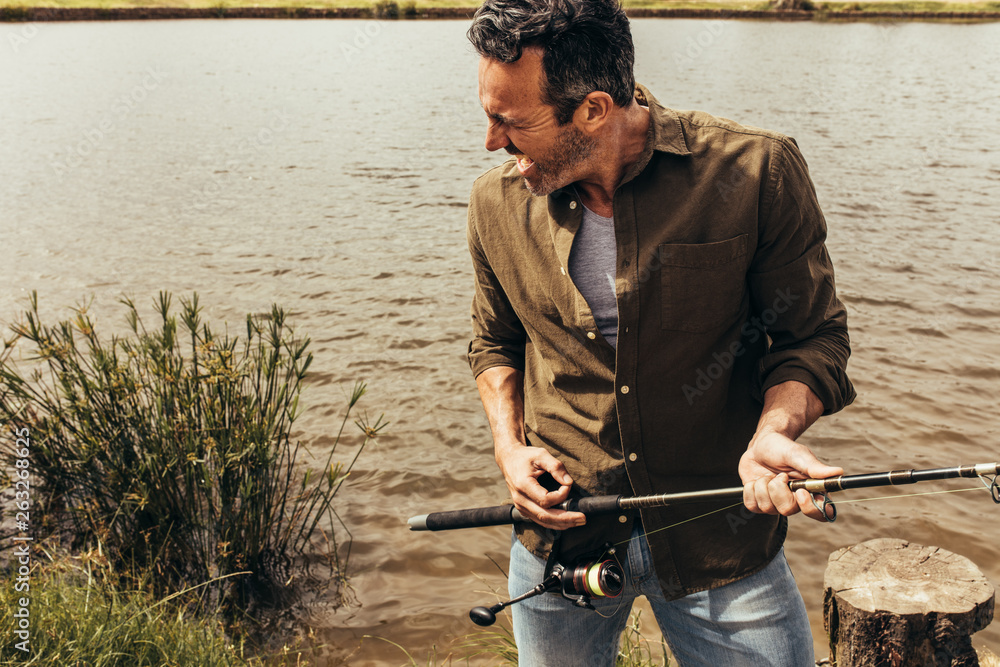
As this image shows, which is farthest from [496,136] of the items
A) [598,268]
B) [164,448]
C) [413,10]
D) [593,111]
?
[413,10]

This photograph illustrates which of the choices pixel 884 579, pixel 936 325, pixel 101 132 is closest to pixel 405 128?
pixel 101 132

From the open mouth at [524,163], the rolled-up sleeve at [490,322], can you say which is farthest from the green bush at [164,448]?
the open mouth at [524,163]

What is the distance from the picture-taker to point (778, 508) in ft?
5.32

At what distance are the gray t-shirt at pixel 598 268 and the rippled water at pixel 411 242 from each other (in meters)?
2.95

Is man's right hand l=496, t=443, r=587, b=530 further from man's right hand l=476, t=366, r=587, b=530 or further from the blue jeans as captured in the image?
the blue jeans

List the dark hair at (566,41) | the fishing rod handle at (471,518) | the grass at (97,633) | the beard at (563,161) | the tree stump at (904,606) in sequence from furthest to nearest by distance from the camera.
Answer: the tree stump at (904,606) → the grass at (97,633) → the fishing rod handle at (471,518) → the beard at (563,161) → the dark hair at (566,41)

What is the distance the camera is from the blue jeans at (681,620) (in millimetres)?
1835

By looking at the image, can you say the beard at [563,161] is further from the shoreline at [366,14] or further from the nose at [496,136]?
the shoreline at [366,14]

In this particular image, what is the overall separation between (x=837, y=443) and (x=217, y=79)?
22.9m

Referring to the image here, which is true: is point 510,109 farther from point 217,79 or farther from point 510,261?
point 217,79

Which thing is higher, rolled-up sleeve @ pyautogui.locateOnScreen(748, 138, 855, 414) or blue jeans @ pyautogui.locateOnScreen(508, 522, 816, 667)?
rolled-up sleeve @ pyautogui.locateOnScreen(748, 138, 855, 414)

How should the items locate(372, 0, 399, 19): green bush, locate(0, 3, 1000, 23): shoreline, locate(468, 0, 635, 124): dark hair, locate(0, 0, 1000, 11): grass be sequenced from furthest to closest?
locate(372, 0, 399, 19): green bush
locate(0, 0, 1000, 11): grass
locate(0, 3, 1000, 23): shoreline
locate(468, 0, 635, 124): dark hair

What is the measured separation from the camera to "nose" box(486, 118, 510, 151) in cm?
196

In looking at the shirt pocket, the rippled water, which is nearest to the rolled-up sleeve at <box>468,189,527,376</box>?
the shirt pocket
